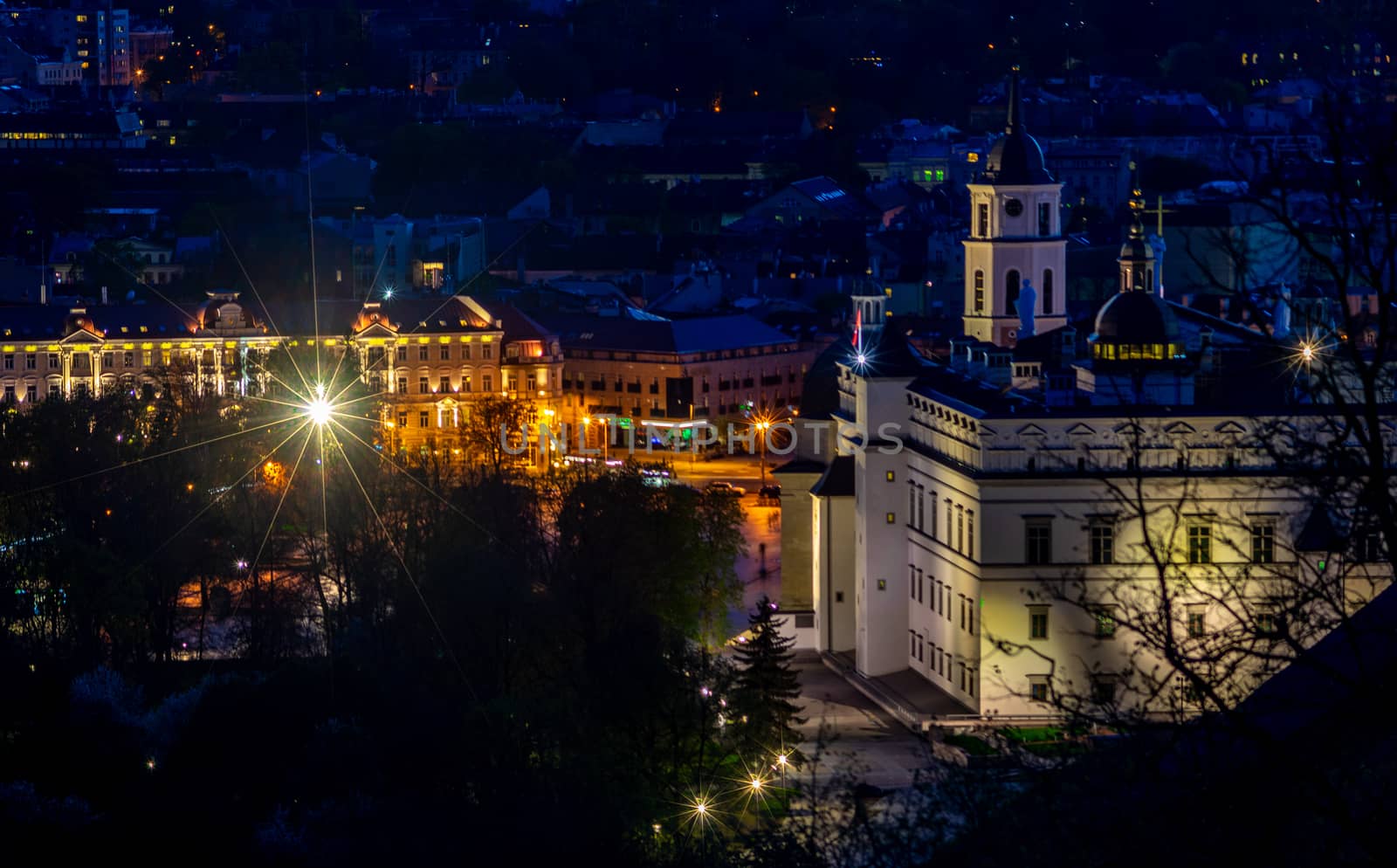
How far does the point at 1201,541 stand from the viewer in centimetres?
2848

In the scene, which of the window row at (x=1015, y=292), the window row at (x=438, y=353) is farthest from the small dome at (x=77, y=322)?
the window row at (x=1015, y=292)

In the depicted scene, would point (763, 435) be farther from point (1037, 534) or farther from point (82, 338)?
point (1037, 534)

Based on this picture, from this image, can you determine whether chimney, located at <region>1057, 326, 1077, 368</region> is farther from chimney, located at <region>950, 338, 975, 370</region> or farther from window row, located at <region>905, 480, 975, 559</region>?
window row, located at <region>905, 480, 975, 559</region>

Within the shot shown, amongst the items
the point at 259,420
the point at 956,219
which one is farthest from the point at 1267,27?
the point at 259,420

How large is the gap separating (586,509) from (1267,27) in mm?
92887

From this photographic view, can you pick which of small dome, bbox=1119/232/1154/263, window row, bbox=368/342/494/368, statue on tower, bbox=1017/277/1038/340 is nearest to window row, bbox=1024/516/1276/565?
small dome, bbox=1119/232/1154/263

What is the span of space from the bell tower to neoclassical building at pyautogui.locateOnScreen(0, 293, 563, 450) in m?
11.9

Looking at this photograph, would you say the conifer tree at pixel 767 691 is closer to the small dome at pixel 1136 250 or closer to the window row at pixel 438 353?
the small dome at pixel 1136 250

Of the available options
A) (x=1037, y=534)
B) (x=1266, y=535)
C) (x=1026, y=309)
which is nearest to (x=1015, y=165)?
(x=1026, y=309)

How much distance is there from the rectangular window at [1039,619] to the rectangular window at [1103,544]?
659 millimetres

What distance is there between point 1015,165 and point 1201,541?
17408 mm

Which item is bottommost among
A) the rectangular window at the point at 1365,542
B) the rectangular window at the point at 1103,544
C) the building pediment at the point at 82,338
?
the rectangular window at the point at 1103,544

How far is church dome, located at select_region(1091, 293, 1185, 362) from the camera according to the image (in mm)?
34500

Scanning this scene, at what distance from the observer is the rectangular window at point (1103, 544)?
30.0 m
